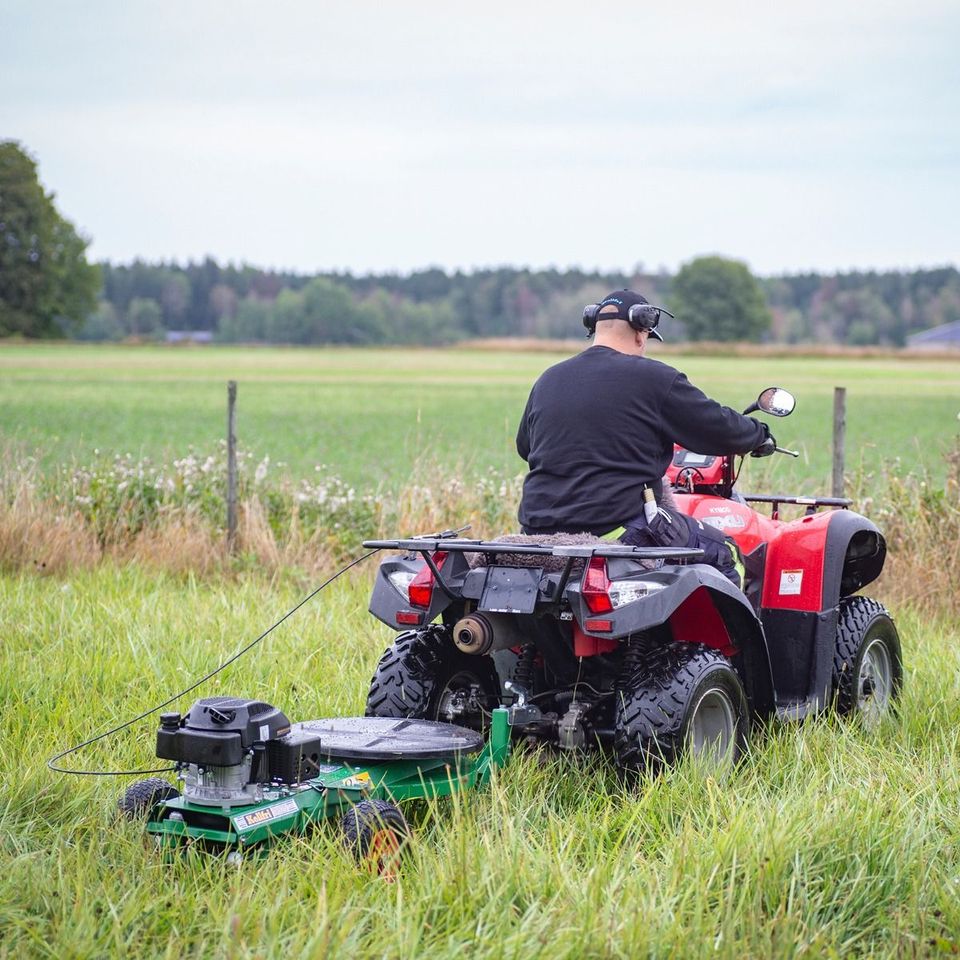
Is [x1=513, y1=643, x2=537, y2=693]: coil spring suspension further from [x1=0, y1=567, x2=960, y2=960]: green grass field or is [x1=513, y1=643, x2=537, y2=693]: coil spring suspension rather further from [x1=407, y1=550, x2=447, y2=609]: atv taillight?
[x1=407, y1=550, x2=447, y2=609]: atv taillight

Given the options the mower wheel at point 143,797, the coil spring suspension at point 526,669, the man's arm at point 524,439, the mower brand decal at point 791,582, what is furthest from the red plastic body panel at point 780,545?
the mower wheel at point 143,797

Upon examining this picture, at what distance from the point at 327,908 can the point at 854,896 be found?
135 centimetres

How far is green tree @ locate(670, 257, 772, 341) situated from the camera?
10844cm

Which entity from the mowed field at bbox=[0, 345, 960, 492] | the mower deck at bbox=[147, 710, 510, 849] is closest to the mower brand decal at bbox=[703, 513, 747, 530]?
the mower deck at bbox=[147, 710, 510, 849]

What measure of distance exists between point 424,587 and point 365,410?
27148 millimetres

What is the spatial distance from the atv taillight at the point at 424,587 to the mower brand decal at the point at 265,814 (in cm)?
91

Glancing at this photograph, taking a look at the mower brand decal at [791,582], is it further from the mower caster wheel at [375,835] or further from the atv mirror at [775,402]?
the mower caster wheel at [375,835]

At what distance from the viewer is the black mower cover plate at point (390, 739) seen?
146 inches

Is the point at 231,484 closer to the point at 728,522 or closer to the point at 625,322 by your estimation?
the point at 728,522

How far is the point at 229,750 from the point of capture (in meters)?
3.35

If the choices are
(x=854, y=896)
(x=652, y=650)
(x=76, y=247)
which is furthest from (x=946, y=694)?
(x=76, y=247)

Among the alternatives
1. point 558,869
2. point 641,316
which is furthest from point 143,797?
point 641,316

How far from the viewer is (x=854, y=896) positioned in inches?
129

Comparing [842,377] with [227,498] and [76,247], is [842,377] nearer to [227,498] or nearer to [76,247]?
[76,247]
